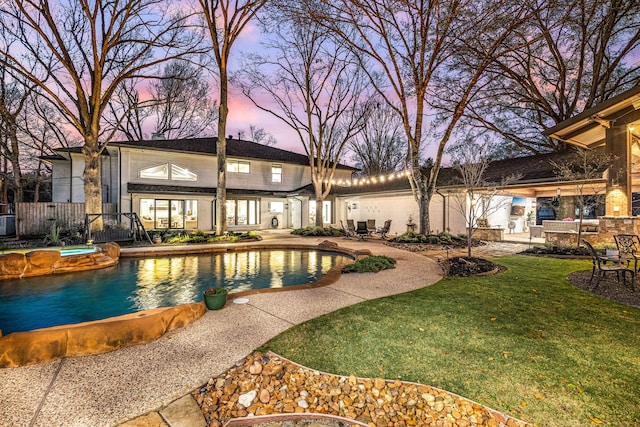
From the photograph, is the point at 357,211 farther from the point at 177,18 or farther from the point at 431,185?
the point at 177,18

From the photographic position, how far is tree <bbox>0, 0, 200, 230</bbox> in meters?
11.6

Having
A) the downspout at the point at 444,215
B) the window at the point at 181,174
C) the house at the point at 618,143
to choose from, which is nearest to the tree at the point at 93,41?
the window at the point at 181,174

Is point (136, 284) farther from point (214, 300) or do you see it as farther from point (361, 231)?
point (361, 231)

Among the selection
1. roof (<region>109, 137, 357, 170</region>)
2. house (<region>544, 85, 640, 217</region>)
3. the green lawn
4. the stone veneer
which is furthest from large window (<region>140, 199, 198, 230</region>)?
house (<region>544, 85, 640, 217</region>)

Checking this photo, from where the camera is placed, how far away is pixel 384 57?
501 inches

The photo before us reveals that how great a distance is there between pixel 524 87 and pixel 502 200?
7442 mm

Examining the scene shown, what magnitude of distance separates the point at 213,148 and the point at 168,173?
3.49 metres

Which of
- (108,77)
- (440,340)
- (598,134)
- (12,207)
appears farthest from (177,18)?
(598,134)

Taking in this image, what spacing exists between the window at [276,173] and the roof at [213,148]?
65cm

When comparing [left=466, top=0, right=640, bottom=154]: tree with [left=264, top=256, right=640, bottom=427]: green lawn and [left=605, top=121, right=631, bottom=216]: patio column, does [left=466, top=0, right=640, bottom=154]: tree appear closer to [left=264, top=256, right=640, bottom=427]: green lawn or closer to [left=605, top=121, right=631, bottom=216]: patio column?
[left=605, top=121, right=631, bottom=216]: patio column

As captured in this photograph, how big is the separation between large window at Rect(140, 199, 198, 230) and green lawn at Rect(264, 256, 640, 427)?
1567 cm

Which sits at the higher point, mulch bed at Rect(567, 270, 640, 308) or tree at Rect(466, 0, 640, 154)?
tree at Rect(466, 0, 640, 154)

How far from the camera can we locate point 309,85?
57.5 ft

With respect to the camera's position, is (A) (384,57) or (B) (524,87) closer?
(A) (384,57)
